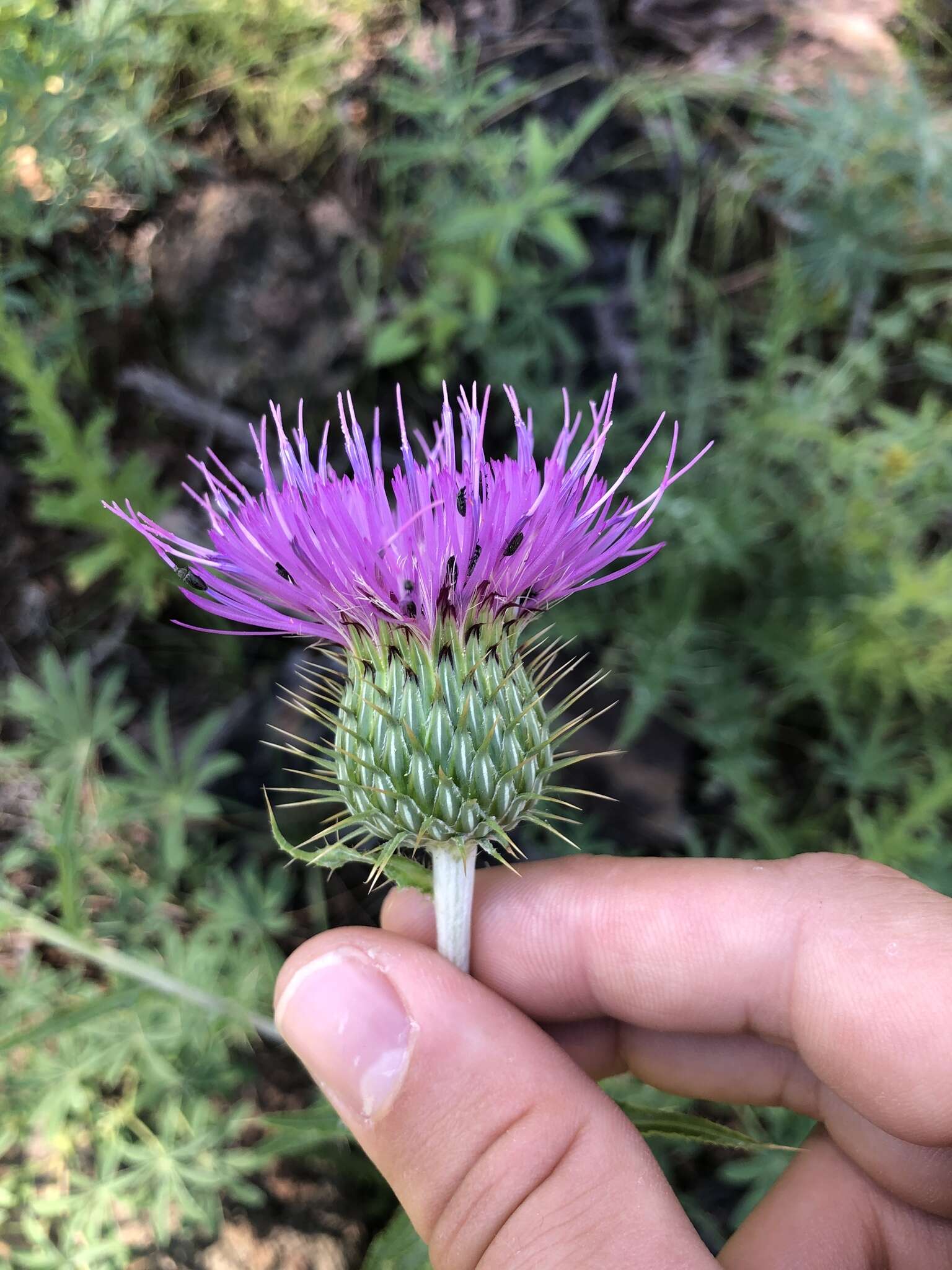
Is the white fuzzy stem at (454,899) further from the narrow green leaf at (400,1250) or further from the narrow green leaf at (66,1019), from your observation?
the narrow green leaf at (66,1019)

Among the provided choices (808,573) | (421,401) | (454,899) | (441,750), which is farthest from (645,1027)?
(421,401)

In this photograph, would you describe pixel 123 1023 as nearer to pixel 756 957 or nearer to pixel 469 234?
pixel 756 957

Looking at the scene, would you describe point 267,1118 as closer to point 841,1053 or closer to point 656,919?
point 656,919

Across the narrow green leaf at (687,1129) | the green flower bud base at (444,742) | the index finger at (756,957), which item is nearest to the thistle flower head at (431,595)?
the green flower bud base at (444,742)

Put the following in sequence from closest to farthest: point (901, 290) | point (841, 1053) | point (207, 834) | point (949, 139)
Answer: point (841, 1053) < point (949, 139) < point (207, 834) < point (901, 290)

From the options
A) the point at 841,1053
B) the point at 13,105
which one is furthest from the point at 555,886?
the point at 13,105
